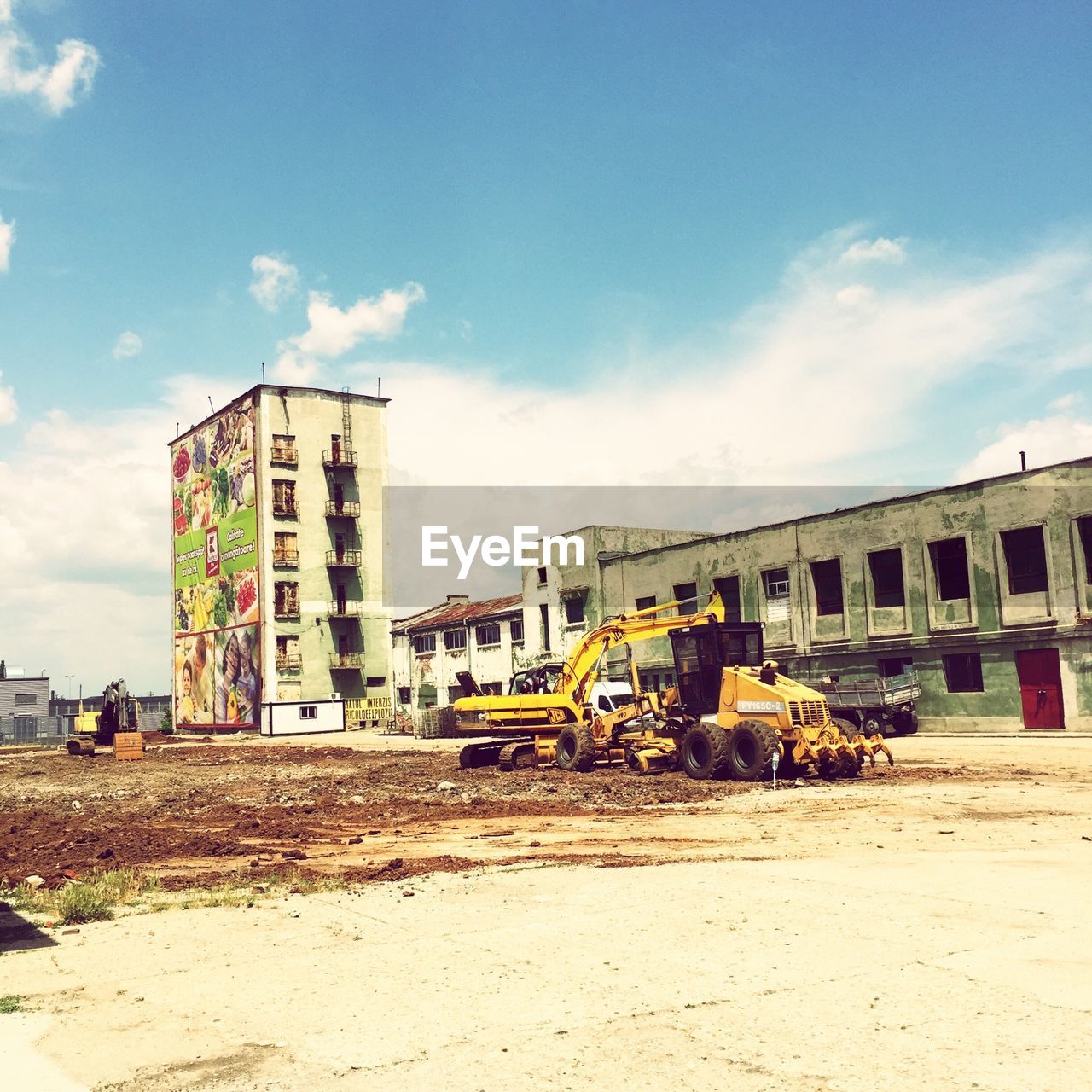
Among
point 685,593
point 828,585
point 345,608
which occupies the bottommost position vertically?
point 828,585

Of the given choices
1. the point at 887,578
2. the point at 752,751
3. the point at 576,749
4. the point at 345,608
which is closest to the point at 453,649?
the point at 345,608

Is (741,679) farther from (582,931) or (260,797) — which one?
(582,931)

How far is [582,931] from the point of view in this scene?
351 inches

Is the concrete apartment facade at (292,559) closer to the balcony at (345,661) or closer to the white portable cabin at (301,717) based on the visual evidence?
the balcony at (345,661)

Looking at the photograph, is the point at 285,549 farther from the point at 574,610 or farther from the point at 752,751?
the point at 752,751

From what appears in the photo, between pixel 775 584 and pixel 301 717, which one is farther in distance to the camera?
pixel 301 717

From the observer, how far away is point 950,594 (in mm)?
37938

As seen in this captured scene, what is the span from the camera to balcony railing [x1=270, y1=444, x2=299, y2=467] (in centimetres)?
7081

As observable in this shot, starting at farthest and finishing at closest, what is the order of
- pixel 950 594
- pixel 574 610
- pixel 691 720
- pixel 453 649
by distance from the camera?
pixel 453 649
pixel 574 610
pixel 950 594
pixel 691 720

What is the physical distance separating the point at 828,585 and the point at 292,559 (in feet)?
129

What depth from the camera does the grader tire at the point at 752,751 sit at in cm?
2094

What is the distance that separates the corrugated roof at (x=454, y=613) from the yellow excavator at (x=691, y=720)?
31.0 meters

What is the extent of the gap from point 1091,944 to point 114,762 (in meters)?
40.0

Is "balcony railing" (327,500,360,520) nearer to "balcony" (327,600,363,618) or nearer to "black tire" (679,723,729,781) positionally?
"balcony" (327,600,363,618)
